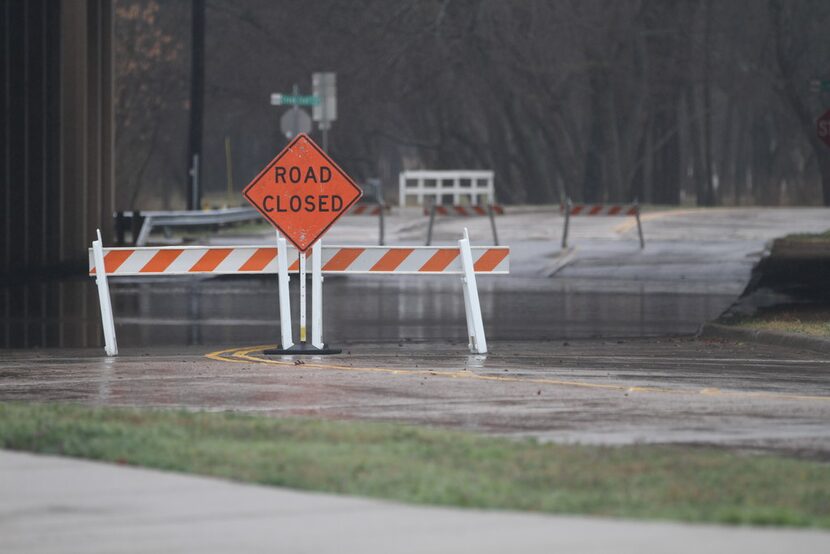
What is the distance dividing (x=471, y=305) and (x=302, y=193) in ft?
6.26

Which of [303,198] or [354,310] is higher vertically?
[303,198]

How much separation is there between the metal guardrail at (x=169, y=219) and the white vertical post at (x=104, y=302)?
59.4ft

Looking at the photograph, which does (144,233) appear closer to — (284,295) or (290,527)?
(284,295)

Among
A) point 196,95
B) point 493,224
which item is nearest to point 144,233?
point 493,224

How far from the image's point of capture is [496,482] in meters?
8.54

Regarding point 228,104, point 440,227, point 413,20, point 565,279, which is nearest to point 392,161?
point 228,104

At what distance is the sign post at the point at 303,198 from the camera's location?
1691cm

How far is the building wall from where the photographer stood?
3170cm

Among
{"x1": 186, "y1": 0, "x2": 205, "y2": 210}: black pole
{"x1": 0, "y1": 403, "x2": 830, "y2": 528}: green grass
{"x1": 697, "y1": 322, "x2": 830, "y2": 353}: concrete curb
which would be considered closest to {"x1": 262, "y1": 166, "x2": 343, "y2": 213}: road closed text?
{"x1": 697, "y1": 322, "x2": 830, "y2": 353}: concrete curb

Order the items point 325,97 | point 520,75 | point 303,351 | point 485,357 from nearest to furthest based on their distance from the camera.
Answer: point 485,357 < point 303,351 < point 325,97 < point 520,75

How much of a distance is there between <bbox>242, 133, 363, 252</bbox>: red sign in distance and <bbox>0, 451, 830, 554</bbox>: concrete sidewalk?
8486mm

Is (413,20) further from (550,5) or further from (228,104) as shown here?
(228,104)

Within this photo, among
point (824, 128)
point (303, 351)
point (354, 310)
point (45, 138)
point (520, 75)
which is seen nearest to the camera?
point (303, 351)

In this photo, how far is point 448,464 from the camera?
29.9 ft
